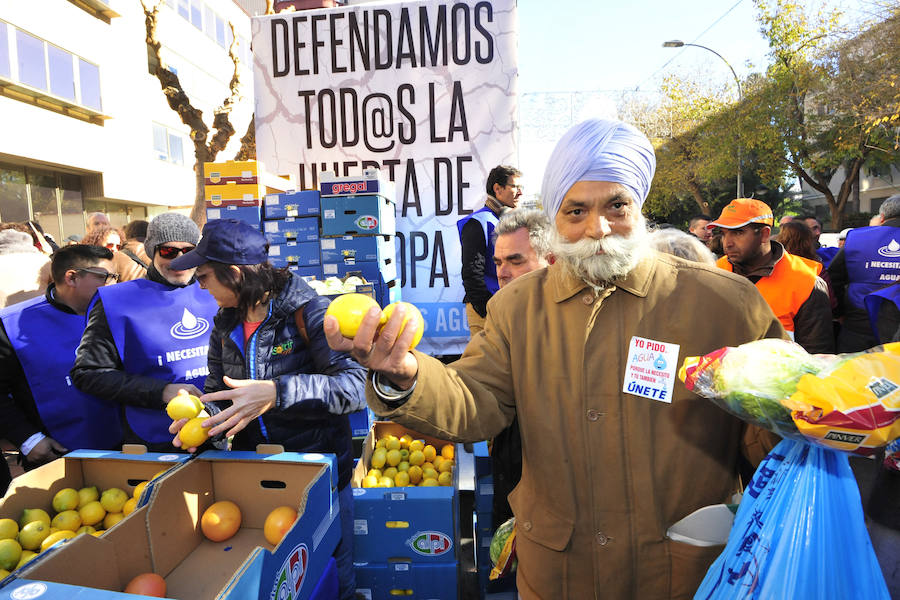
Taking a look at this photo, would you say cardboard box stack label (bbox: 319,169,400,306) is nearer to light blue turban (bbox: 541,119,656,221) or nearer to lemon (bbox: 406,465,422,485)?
lemon (bbox: 406,465,422,485)

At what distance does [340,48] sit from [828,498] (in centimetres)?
618

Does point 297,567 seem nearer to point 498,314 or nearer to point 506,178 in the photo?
point 498,314

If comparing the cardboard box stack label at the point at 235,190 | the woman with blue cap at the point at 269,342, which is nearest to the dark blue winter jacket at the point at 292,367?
the woman with blue cap at the point at 269,342

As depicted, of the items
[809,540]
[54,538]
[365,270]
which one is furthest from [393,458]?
[809,540]

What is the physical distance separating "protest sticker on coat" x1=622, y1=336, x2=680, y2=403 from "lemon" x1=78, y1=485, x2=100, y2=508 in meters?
2.08

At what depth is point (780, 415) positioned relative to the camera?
3.29ft

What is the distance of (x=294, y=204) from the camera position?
18.2ft

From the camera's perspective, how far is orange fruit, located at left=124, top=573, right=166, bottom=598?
1.57 meters

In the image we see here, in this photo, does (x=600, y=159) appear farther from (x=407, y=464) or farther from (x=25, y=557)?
(x=407, y=464)

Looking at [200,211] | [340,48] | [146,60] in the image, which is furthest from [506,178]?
[146,60]

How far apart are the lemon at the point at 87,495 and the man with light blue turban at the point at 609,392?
62.1 inches

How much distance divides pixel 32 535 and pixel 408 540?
1734 mm

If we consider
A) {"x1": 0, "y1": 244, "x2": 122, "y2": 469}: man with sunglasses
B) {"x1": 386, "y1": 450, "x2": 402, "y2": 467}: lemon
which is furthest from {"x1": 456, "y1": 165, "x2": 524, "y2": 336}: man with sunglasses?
{"x1": 0, "y1": 244, "x2": 122, "y2": 469}: man with sunglasses

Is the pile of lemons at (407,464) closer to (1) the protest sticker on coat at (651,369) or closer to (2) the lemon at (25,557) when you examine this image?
(2) the lemon at (25,557)
